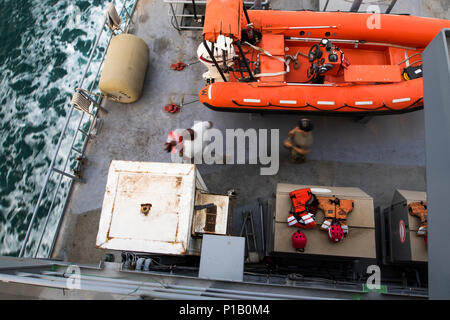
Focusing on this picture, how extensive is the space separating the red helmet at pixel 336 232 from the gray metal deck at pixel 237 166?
1.18m

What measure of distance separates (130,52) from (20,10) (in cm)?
398

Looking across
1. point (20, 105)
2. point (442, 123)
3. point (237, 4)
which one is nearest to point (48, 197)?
point (20, 105)

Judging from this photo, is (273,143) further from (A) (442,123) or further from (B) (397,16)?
(A) (442,123)

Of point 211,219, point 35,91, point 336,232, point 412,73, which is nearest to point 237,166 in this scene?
point 211,219

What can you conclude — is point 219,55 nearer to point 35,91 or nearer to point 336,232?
point 336,232

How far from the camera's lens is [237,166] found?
4.02m

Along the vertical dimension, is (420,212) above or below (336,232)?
above

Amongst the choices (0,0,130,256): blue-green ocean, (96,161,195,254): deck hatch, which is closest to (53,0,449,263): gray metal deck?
(0,0,130,256): blue-green ocean

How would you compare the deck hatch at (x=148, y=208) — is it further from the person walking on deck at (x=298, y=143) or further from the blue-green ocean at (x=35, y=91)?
the blue-green ocean at (x=35, y=91)

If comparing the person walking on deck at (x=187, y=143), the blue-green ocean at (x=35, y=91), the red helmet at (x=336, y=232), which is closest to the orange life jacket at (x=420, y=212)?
the red helmet at (x=336, y=232)

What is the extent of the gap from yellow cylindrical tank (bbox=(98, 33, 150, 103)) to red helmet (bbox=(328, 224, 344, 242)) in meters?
3.20

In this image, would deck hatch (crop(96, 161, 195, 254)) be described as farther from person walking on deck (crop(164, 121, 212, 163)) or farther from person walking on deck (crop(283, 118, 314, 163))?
person walking on deck (crop(283, 118, 314, 163))

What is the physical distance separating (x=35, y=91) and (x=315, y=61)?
5.07m

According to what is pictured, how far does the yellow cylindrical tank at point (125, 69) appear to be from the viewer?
13.2ft
